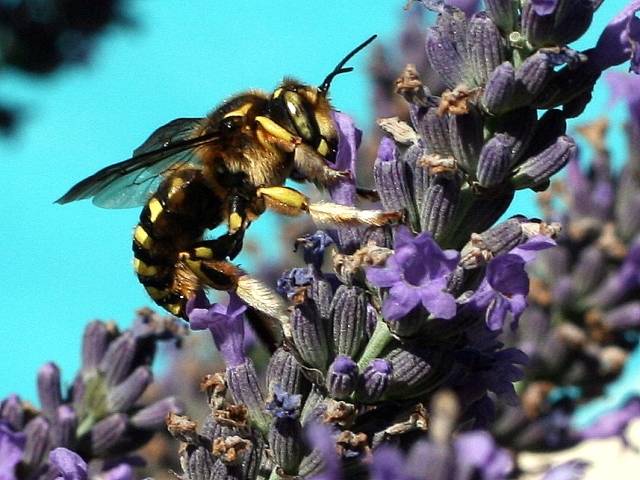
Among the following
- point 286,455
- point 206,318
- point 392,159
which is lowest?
point 286,455

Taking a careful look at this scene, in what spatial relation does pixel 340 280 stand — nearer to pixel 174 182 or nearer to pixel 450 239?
pixel 450 239

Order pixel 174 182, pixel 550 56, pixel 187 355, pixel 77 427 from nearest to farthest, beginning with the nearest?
1. pixel 550 56
2. pixel 174 182
3. pixel 77 427
4. pixel 187 355

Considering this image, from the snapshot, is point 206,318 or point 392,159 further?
point 206,318

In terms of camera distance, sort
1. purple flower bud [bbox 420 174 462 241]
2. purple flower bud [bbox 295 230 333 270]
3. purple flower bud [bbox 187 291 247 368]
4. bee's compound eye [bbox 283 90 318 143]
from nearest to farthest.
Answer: purple flower bud [bbox 420 174 462 241] → purple flower bud [bbox 295 230 333 270] → purple flower bud [bbox 187 291 247 368] → bee's compound eye [bbox 283 90 318 143]

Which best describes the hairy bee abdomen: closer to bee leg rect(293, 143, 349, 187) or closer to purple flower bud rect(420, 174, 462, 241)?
bee leg rect(293, 143, 349, 187)

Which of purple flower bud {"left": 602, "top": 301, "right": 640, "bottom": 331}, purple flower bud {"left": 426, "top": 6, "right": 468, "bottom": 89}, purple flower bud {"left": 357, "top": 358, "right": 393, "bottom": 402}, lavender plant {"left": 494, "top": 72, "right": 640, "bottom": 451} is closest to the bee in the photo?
purple flower bud {"left": 426, "top": 6, "right": 468, "bottom": 89}

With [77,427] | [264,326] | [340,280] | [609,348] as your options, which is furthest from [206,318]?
[609,348]

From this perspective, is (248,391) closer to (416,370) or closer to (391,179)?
(416,370)
